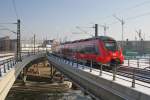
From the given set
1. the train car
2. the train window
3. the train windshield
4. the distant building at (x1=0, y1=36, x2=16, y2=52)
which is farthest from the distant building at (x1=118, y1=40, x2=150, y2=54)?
the distant building at (x1=0, y1=36, x2=16, y2=52)

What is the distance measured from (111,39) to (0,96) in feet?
52.2

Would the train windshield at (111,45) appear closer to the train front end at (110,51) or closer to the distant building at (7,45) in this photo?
the train front end at (110,51)

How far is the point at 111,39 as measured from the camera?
33500 mm

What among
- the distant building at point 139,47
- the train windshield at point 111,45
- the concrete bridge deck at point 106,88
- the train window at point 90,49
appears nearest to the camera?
the concrete bridge deck at point 106,88

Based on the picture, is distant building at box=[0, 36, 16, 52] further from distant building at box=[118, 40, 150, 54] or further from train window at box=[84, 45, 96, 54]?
train window at box=[84, 45, 96, 54]

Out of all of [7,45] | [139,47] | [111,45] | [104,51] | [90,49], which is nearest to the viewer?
[104,51]

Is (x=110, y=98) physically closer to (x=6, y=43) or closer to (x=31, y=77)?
(x=31, y=77)

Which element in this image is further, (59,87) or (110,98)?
(59,87)

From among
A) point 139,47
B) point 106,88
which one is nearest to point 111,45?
point 106,88

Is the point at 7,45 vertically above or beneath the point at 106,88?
above

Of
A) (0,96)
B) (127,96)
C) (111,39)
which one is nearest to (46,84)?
(111,39)

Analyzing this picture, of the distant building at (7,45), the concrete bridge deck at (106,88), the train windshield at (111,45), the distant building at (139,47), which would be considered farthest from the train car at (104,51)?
the distant building at (7,45)

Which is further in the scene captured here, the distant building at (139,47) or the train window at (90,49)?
the distant building at (139,47)

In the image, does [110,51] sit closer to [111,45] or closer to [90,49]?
[111,45]
